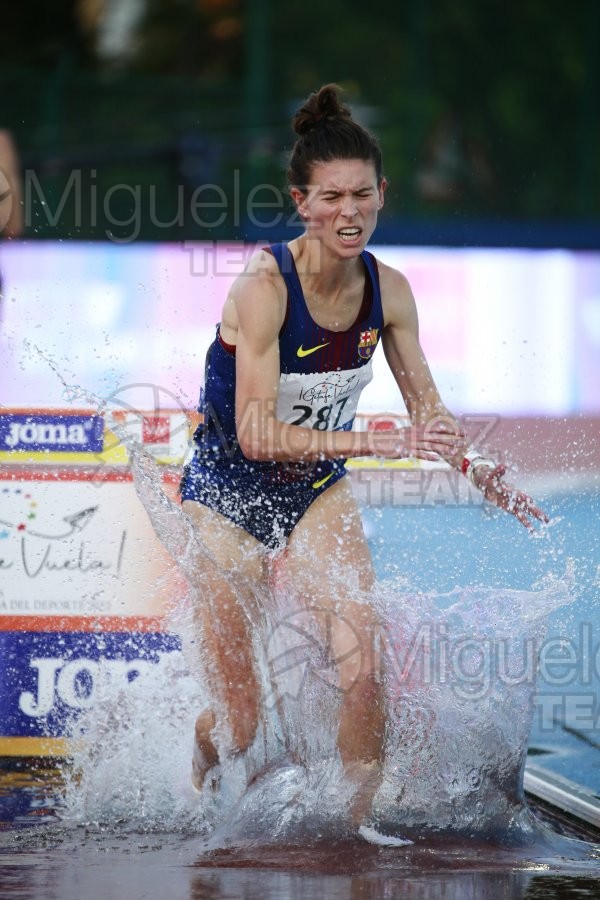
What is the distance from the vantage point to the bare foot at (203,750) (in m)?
Answer: 4.30

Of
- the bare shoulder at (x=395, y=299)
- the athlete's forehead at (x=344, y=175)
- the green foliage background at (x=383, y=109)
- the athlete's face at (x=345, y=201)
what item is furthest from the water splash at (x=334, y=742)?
the green foliage background at (x=383, y=109)

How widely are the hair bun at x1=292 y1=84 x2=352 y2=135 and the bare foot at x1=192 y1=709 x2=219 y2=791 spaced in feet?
6.21

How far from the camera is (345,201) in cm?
385

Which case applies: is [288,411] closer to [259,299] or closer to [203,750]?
[259,299]

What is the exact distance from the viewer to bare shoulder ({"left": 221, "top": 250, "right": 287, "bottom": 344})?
12.6 ft

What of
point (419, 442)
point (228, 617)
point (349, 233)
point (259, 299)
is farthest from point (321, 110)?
point (228, 617)

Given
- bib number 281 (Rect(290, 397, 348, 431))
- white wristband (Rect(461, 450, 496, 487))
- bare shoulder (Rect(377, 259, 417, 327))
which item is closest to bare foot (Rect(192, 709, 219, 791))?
bib number 281 (Rect(290, 397, 348, 431))

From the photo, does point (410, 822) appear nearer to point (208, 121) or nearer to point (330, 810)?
point (330, 810)

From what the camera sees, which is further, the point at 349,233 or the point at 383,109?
the point at 383,109

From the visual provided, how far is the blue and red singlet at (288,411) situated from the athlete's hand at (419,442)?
0.37m

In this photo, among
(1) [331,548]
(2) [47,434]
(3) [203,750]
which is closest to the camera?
(1) [331,548]

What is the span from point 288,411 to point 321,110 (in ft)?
3.00

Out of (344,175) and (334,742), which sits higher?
(344,175)

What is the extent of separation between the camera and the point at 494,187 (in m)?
13.4
